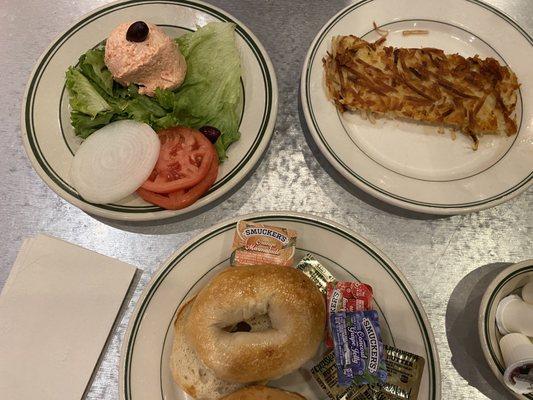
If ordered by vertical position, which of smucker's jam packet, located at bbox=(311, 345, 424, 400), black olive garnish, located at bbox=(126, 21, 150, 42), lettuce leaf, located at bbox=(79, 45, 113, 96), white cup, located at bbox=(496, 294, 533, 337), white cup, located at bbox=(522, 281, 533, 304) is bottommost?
smucker's jam packet, located at bbox=(311, 345, 424, 400)

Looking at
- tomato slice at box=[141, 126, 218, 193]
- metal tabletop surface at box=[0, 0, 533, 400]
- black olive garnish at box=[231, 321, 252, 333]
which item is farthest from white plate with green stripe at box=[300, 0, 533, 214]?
black olive garnish at box=[231, 321, 252, 333]

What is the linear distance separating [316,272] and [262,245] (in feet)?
0.66

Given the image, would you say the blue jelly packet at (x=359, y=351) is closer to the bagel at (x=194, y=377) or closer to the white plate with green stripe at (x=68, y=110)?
the bagel at (x=194, y=377)

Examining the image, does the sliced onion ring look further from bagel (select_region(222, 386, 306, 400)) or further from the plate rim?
the plate rim

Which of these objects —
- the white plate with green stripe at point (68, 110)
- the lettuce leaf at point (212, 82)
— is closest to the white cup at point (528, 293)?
the white plate with green stripe at point (68, 110)

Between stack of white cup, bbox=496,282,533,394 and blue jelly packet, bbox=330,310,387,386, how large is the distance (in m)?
0.39

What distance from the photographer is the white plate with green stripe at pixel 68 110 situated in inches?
64.4

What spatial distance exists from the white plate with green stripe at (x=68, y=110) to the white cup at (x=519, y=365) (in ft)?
3.38

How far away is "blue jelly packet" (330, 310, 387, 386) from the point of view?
131cm

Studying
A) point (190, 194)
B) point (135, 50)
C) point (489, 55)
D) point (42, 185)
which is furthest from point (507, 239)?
point (42, 185)

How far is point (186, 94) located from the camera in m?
1.82

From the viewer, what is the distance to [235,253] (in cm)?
150

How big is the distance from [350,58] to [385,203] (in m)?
0.58

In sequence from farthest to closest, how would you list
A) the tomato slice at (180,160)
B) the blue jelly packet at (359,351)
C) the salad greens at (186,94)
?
1. the salad greens at (186,94)
2. the tomato slice at (180,160)
3. the blue jelly packet at (359,351)
